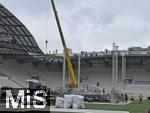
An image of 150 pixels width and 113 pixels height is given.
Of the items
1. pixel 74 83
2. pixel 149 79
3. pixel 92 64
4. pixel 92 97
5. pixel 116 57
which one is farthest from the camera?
pixel 92 64

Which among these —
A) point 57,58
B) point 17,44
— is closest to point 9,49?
point 17,44

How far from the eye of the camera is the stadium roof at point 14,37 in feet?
266

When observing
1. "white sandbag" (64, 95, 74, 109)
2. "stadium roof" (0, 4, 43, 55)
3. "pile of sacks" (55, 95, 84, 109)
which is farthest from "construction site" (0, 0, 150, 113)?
"white sandbag" (64, 95, 74, 109)

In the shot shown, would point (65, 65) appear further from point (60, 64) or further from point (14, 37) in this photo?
point (14, 37)

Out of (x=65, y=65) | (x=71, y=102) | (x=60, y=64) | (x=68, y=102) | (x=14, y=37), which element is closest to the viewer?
(x=71, y=102)

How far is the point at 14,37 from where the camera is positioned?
84062 mm

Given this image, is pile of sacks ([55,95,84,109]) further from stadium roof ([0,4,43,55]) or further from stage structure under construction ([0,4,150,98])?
stadium roof ([0,4,43,55])

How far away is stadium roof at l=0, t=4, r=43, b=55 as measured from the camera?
266ft

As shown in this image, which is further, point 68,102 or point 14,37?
point 14,37

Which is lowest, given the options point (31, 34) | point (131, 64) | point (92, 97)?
point (92, 97)

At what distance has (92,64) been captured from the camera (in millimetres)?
91312

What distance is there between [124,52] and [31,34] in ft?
64.7

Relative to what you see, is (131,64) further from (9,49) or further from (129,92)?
(9,49)

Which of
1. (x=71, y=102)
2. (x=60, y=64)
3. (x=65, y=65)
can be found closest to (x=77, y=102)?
(x=71, y=102)
